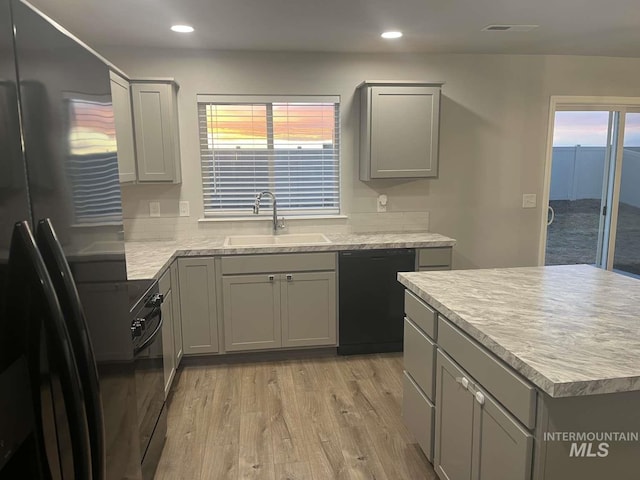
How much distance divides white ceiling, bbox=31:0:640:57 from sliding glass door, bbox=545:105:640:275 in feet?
2.28

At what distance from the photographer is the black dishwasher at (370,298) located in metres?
3.54

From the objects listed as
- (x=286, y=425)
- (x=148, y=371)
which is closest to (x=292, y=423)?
(x=286, y=425)

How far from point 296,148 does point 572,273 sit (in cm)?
244

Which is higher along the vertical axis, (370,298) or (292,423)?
(370,298)

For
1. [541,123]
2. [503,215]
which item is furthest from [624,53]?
[503,215]

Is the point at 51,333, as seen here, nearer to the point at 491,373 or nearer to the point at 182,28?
the point at 491,373

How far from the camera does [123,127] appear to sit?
3.17 meters

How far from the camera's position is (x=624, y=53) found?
398cm

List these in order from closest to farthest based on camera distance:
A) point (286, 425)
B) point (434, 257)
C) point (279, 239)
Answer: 1. point (286, 425)
2. point (434, 257)
3. point (279, 239)

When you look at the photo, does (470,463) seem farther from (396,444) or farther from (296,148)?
(296,148)

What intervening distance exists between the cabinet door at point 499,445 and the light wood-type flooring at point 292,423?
734 mm

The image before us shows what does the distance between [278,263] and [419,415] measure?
1.61 meters

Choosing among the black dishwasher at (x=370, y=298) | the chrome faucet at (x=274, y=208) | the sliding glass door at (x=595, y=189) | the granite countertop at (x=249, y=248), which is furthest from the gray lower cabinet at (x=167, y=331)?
the sliding glass door at (x=595, y=189)

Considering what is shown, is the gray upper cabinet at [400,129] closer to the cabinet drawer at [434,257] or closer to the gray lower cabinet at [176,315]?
the cabinet drawer at [434,257]
